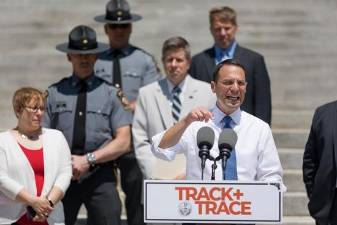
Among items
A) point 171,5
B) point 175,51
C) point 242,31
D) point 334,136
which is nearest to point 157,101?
point 175,51

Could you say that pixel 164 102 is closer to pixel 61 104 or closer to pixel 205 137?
pixel 61 104

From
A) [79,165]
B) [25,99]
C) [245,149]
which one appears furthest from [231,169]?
[79,165]

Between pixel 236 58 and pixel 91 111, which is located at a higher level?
pixel 236 58

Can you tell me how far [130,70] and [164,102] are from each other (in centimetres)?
82

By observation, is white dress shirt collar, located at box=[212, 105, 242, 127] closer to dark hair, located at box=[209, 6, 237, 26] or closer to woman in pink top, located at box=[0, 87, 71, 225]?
woman in pink top, located at box=[0, 87, 71, 225]

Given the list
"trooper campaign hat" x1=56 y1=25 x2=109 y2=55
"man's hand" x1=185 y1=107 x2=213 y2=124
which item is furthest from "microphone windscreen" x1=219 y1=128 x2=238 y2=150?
"trooper campaign hat" x1=56 y1=25 x2=109 y2=55

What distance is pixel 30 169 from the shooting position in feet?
23.3

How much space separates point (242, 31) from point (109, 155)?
5906 mm

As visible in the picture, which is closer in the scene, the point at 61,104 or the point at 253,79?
the point at 61,104

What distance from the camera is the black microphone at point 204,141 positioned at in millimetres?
5395

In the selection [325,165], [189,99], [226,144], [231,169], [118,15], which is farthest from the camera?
[118,15]

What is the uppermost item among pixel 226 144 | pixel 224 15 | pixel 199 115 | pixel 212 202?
pixel 224 15

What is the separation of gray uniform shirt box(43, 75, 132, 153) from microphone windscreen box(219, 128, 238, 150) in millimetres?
2551

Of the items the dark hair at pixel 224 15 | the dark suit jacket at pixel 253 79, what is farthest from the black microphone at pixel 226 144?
the dark hair at pixel 224 15
